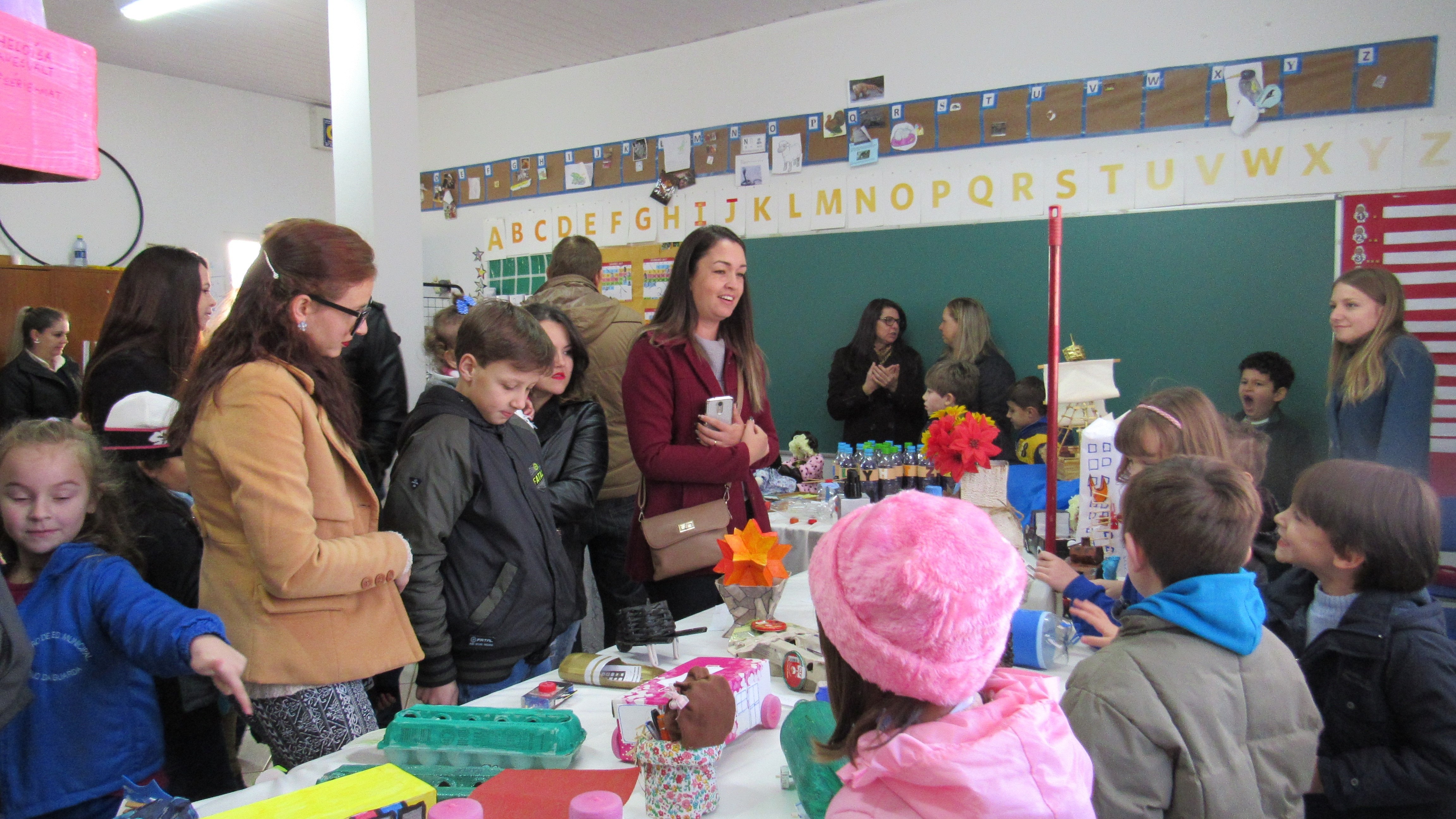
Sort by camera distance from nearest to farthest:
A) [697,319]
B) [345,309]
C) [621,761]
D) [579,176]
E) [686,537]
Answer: [621,761] → [345,309] → [686,537] → [697,319] → [579,176]

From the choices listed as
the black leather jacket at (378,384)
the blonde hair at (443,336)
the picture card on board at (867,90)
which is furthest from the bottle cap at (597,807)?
the picture card on board at (867,90)

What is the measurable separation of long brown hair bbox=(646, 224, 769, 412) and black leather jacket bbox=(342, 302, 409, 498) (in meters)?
0.97

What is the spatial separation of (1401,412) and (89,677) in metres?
3.83

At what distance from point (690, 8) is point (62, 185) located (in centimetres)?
448

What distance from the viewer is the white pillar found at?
390 cm

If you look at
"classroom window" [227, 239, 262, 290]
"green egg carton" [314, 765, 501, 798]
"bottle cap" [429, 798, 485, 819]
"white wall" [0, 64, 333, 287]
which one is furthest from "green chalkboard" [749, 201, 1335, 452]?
"white wall" [0, 64, 333, 287]

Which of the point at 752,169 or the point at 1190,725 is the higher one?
the point at 752,169

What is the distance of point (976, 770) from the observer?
866 mm

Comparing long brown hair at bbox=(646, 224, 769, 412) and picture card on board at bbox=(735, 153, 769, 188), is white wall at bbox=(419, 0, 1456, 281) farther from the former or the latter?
long brown hair at bbox=(646, 224, 769, 412)

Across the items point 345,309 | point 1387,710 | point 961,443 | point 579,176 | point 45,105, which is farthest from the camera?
point 579,176

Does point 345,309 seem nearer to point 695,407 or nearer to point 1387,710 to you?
point 695,407

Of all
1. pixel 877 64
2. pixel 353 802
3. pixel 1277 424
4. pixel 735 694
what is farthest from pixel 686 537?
pixel 877 64

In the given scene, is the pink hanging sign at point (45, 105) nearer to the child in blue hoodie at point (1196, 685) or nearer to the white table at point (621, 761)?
the white table at point (621, 761)

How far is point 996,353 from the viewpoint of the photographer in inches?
178
